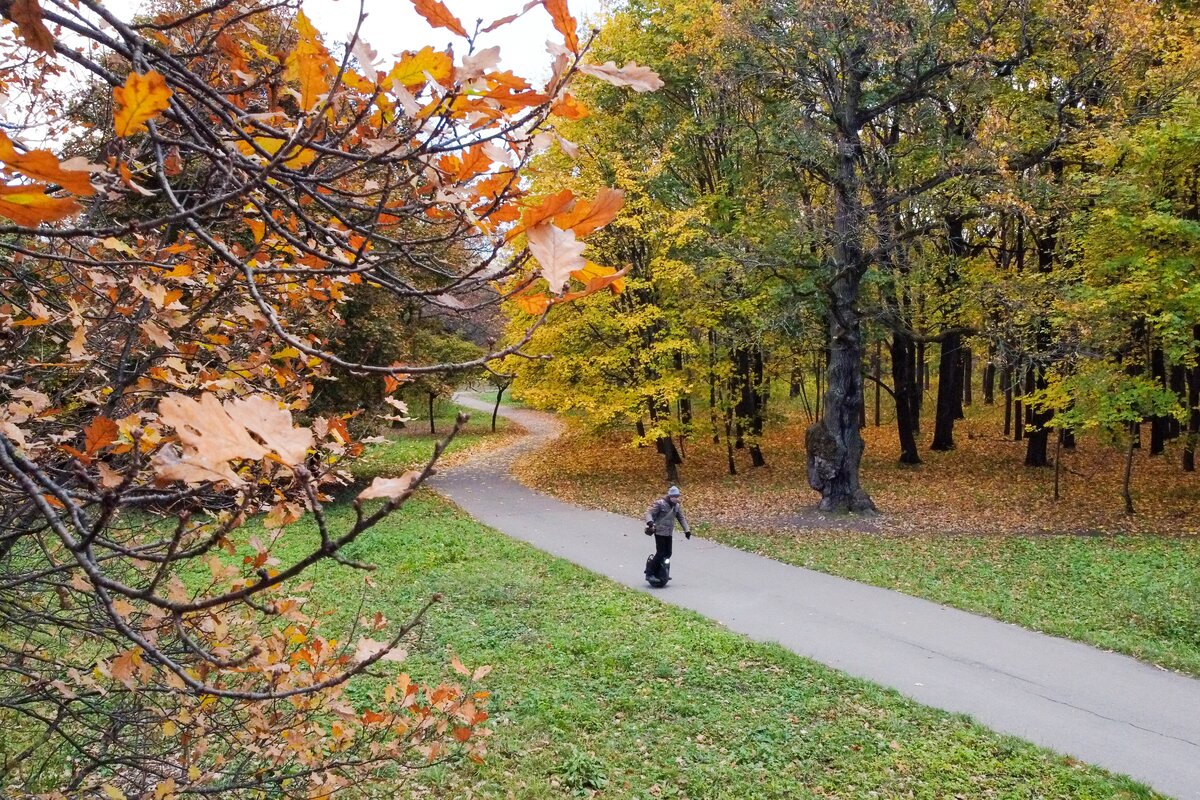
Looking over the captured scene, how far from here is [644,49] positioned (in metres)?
17.1

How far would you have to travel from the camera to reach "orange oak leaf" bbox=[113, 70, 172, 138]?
0.78 m


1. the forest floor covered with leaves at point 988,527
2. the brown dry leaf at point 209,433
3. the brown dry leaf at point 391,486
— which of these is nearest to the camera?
the brown dry leaf at point 209,433

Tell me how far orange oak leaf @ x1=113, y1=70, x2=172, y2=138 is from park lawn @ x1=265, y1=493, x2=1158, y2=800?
3838mm

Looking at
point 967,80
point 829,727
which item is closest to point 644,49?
point 967,80

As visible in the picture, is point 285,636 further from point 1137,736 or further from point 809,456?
point 809,456

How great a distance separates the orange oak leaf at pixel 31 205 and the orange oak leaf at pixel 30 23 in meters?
0.37

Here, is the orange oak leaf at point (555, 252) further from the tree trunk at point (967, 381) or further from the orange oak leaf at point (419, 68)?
the tree trunk at point (967, 381)

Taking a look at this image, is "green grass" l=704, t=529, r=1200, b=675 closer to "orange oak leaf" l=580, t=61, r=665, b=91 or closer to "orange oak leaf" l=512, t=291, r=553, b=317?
"orange oak leaf" l=512, t=291, r=553, b=317

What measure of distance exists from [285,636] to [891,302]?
58.2ft

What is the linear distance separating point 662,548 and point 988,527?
21.9 ft

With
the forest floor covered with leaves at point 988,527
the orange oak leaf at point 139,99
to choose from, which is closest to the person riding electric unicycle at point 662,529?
the forest floor covered with leaves at point 988,527

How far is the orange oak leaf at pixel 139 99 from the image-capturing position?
2.56 ft

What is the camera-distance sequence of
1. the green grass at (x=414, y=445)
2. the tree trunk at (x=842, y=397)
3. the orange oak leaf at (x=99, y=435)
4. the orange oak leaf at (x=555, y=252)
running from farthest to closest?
the green grass at (x=414, y=445) → the tree trunk at (x=842, y=397) → the orange oak leaf at (x=99, y=435) → the orange oak leaf at (x=555, y=252)

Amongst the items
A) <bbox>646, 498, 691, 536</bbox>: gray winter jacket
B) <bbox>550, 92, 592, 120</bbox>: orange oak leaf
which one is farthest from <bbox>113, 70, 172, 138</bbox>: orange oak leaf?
<bbox>646, 498, 691, 536</bbox>: gray winter jacket
